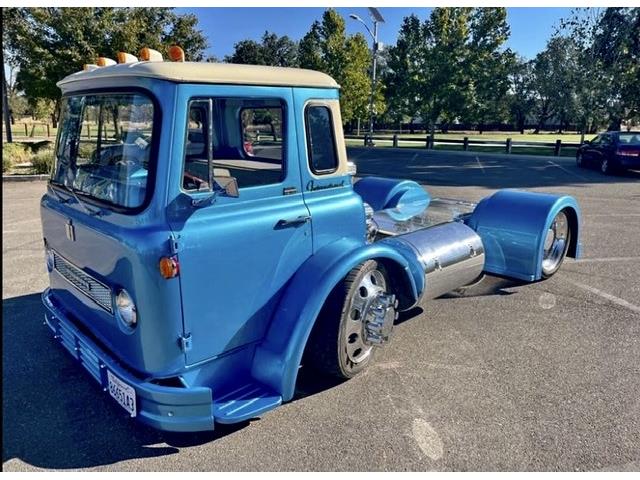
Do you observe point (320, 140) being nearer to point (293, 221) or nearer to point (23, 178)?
point (293, 221)

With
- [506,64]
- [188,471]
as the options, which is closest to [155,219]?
[188,471]

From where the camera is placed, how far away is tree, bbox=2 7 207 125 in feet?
54.1

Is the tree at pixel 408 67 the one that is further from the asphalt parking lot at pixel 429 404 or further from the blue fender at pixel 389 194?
the asphalt parking lot at pixel 429 404

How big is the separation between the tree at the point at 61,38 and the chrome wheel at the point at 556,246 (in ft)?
48.9

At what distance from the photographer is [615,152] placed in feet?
53.9

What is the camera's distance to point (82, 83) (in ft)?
9.95

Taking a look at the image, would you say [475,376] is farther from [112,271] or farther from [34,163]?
[34,163]

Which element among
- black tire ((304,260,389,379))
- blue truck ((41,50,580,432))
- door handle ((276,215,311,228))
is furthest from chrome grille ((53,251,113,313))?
black tire ((304,260,389,379))

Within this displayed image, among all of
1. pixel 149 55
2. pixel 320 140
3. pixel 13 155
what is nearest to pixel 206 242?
pixel 320 140

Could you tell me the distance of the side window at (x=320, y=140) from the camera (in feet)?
10.2

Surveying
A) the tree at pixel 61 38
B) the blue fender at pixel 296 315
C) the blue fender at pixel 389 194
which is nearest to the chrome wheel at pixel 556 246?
the blue fender at pixel 389 194

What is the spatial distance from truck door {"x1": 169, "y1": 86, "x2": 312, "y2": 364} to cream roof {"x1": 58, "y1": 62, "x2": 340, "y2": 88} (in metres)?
0.05

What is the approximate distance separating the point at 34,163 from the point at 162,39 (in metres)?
8.66

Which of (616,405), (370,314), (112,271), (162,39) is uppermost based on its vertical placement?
(162,39)
